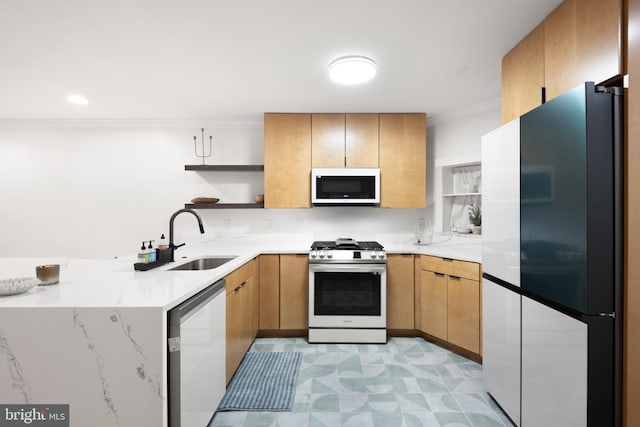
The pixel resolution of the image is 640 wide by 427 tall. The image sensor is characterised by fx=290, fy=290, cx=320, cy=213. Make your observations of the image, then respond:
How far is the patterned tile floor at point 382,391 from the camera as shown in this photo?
69.3 inches

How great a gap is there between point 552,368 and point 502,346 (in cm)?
40

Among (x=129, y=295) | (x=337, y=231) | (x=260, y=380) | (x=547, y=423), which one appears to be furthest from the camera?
(x=337, y=231)

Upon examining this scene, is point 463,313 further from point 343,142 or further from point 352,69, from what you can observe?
point 352,69

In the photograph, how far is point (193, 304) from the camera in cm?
137

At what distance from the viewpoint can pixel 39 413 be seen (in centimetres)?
109

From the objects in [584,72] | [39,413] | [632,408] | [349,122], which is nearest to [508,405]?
[632,408]

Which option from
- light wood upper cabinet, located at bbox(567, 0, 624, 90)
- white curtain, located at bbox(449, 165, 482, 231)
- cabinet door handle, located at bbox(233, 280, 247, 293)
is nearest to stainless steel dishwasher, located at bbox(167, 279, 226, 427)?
cabinet door handle, located at bbox(233, 280, 247, 293)

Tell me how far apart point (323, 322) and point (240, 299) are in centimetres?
95

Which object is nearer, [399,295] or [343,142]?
[399,295]

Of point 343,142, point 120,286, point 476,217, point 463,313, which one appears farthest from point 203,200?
point 476,217

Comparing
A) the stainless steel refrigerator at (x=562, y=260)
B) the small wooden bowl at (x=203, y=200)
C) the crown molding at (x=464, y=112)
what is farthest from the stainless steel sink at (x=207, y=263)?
the crown molding at (x=464, y=112)

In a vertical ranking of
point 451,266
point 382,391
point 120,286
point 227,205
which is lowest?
point 382,391

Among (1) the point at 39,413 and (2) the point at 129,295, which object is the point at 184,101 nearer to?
(2) the point at 129,295

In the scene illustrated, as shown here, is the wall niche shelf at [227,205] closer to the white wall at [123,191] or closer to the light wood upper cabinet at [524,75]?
the white wall at [123,191]
